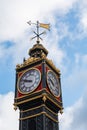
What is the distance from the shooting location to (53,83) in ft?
195

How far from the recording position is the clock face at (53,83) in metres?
58.2

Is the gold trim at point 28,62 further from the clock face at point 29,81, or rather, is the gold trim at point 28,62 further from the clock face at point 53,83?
the clock face at point 53,83

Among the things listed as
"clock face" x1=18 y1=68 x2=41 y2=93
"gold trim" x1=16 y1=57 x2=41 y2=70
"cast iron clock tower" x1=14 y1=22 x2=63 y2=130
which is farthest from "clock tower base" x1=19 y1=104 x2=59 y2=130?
"gold trim" x1=16 y1=57 x2=41 y2=70

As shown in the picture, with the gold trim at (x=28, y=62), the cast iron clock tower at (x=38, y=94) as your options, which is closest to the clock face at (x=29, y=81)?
the cast iron clock tower at (x=38, y=94)

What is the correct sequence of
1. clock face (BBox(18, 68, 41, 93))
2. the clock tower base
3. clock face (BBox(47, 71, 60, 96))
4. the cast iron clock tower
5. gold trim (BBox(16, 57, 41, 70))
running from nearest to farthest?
the clock tower base, the cast iron clock tower, clock face (BBox(18, 68, 41, 93)), clock face (BBox(47, 71, 60, 96)), gold trim (BBox(16, 57, 41, 70))

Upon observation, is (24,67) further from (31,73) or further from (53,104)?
(53,104)

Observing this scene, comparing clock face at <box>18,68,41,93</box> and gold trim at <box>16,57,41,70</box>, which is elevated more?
gold trim at <box>16,57,41,70</box>

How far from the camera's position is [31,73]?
58844 mm

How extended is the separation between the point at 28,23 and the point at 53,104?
15.9 meters

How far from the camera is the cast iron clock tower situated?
5544cm

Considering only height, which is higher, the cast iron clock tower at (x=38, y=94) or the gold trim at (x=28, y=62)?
the gold trim at (x=28, y=62)

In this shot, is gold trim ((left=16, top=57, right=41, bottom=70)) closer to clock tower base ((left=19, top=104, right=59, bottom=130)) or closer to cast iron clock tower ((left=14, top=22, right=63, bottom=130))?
cast iron clock tower ((left=14, top=22, right=63, bottom=130))

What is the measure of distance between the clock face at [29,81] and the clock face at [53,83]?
5.71ft

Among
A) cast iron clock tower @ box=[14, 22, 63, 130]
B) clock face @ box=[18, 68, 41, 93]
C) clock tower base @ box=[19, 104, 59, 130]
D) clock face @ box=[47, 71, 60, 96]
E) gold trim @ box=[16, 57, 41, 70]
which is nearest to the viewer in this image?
clock tower base @ box=[19, 104, 59, 130]
